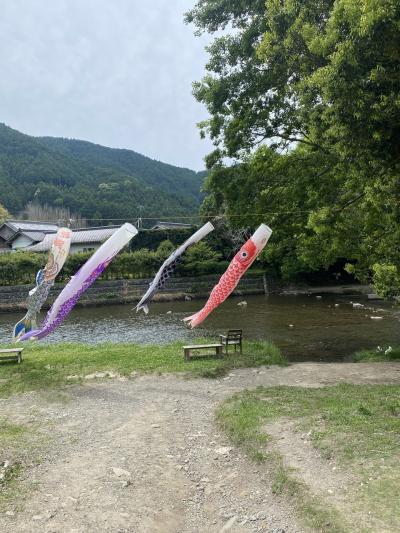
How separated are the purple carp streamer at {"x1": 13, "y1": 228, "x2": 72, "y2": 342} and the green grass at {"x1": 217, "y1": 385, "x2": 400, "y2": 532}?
6785mm

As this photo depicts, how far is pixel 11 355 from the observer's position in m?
14.6

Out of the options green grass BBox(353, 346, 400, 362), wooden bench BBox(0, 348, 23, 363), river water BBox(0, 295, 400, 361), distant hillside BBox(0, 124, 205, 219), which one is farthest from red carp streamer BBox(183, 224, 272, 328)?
distant hillside BBox(0, 124, 205, 219)

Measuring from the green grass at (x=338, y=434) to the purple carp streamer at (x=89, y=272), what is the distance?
5.41 metres

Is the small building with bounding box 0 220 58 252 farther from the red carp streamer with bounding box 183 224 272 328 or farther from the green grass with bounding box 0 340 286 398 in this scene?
the red carp streamer with bounding box 183 224 272 328

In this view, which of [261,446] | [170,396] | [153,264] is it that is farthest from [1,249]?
[261,446]

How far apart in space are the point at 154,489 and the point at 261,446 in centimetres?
170

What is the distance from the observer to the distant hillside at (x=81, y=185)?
69375 mm

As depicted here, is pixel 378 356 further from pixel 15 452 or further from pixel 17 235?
pixel 17 235

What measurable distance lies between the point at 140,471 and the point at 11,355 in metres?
9.73

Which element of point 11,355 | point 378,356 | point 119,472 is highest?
point 11,355

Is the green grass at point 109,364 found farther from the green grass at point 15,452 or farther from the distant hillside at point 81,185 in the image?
the distant hillside at point 81,185

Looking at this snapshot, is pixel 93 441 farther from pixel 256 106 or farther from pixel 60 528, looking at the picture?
pixel 256 106

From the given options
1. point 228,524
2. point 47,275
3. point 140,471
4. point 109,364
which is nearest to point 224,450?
point 140,471

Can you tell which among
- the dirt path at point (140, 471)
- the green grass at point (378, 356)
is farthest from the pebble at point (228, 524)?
the green grass at point (378, 356)
